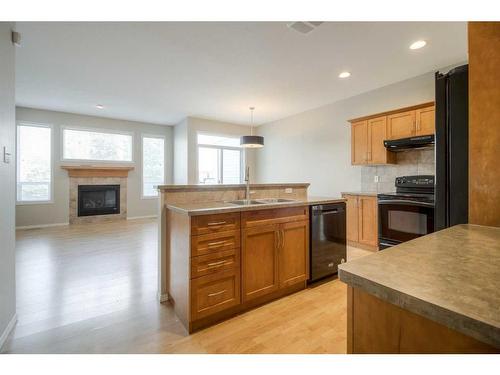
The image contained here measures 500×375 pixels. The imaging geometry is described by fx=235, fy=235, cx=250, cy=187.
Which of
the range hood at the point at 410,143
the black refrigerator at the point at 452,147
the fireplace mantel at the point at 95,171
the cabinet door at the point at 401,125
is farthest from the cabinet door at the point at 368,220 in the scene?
the fireplace mantel at the point at 95,171

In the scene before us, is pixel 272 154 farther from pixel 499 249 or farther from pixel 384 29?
pixel 499 249

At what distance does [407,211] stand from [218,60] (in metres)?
3.27

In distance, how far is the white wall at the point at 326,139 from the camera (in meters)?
3.94

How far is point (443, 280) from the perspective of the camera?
556 millimetres

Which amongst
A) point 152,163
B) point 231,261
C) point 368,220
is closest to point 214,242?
point 231,261

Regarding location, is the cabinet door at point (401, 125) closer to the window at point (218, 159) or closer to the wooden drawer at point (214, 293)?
the wooden drawer at point (214, 293)

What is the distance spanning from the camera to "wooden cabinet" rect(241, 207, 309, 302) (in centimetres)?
205

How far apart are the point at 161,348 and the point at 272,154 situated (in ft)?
19.0

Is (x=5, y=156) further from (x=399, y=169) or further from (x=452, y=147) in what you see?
(x=399, y=169)

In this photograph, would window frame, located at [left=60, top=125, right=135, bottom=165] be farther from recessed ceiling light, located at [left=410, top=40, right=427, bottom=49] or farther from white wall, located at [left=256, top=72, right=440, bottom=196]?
recessed ceiling light, located at [left=410, top=40, right=427, bottom=49]

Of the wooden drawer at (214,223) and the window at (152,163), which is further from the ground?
the window at (152,163)

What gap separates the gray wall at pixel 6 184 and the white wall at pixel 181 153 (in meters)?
4.55

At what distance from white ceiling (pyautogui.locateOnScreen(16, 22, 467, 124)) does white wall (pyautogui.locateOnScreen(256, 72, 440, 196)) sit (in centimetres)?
24
